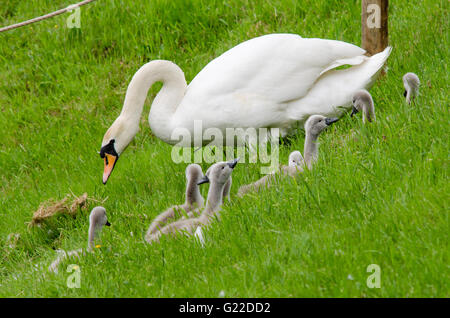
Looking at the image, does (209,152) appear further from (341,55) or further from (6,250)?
(6,250)

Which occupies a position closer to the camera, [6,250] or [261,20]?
[6,250]

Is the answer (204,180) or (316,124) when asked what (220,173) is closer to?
(204,180)

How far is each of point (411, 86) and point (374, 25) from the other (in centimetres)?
125

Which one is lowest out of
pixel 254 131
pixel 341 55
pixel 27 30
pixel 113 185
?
pixel 113 185

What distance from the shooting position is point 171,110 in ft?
23.2

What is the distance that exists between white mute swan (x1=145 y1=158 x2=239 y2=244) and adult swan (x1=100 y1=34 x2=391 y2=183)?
1195 millimetres

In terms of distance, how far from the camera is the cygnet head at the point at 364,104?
6.28 m

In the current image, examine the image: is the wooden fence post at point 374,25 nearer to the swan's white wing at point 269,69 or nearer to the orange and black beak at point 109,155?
the swan's white wing at point 269,69

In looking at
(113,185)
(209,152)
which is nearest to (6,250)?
(113,185)

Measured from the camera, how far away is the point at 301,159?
6.00 metres

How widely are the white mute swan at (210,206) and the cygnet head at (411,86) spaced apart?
A: 5.70 ft

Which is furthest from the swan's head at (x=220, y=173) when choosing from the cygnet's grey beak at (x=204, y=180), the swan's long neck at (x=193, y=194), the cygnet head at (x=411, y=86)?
the cygnet head at (x=411, y=86)

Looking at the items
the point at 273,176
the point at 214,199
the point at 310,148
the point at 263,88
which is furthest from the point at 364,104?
the point at 214,199
